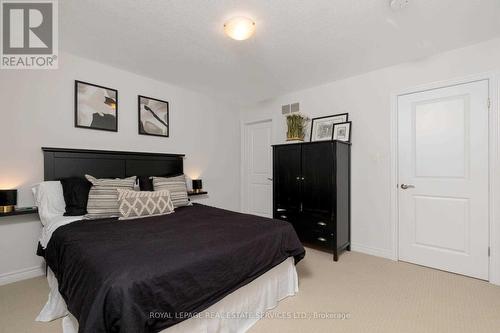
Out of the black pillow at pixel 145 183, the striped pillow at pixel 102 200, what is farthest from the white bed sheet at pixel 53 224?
the black pillow at pixel 145 183

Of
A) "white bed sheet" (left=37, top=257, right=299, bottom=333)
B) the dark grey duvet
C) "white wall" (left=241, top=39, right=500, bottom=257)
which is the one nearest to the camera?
the dark grey duvet

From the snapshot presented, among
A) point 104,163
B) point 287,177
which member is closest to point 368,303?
point 287,177

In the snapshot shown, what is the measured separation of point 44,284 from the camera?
2.25 m

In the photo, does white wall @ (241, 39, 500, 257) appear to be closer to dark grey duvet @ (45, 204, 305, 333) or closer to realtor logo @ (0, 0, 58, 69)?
dark grey duvet @ (45, 204, 305, 333)

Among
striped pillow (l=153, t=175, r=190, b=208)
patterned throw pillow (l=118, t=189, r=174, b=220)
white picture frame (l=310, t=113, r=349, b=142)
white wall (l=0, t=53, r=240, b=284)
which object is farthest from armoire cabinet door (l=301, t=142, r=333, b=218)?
white wall (l=0, t=53, r=240, b=284)

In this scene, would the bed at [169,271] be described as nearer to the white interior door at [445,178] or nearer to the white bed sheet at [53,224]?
the white bed sheet at [53,224]

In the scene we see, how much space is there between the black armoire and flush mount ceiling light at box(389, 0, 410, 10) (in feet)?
4.63

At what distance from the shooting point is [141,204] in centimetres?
229

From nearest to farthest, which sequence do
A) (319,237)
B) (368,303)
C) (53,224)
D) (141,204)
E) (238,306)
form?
(238,306) < (368,303) < (53,224) < (141,204) < (319,237)

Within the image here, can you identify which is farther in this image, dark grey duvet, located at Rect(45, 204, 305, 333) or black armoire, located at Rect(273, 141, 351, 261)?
black armoire, located at Rect(273, 141, 351, 261)

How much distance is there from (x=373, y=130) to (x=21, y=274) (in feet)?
13.8

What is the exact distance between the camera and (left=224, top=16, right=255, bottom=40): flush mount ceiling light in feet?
6.35

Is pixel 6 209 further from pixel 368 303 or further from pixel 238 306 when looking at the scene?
pixel 368 303

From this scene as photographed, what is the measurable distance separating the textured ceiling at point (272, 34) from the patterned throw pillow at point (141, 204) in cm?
153
